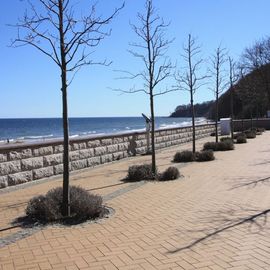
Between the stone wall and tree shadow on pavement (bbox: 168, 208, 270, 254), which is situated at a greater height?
the stone wall

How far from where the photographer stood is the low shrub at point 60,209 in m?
6.56

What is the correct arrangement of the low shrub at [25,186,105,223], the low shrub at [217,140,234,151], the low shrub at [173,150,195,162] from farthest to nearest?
the low shrub at [217,140,234,151] < the low shrub at [173,150,195,162] < the low shrub at [25,186,105,223]

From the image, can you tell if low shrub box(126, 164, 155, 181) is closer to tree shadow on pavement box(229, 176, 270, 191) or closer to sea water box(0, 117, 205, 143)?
tree shadow on pavement box(229, 176, 270, 191)

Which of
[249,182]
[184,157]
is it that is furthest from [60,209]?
[184,157]

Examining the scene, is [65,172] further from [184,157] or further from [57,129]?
[57,129]

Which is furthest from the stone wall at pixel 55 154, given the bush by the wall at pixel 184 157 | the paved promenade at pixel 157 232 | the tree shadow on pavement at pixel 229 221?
the tree shadow on pavement at pixel 229 221

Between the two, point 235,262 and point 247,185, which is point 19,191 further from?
point 235,262

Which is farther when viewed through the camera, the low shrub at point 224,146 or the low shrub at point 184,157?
the low shrub at point 224,146

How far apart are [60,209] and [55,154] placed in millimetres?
4774

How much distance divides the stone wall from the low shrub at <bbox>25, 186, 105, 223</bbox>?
122 inches

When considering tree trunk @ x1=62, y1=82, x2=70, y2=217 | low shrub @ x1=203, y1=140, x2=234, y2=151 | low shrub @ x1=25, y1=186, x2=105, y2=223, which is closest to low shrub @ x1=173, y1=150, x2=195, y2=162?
low shrub @ x1=203, y1=140, x2=234, y2=151

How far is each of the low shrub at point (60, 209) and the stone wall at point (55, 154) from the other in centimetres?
311

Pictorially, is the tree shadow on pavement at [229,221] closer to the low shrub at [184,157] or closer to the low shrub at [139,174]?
the low shrub at [139,174]

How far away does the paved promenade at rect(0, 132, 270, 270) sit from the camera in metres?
4.79
